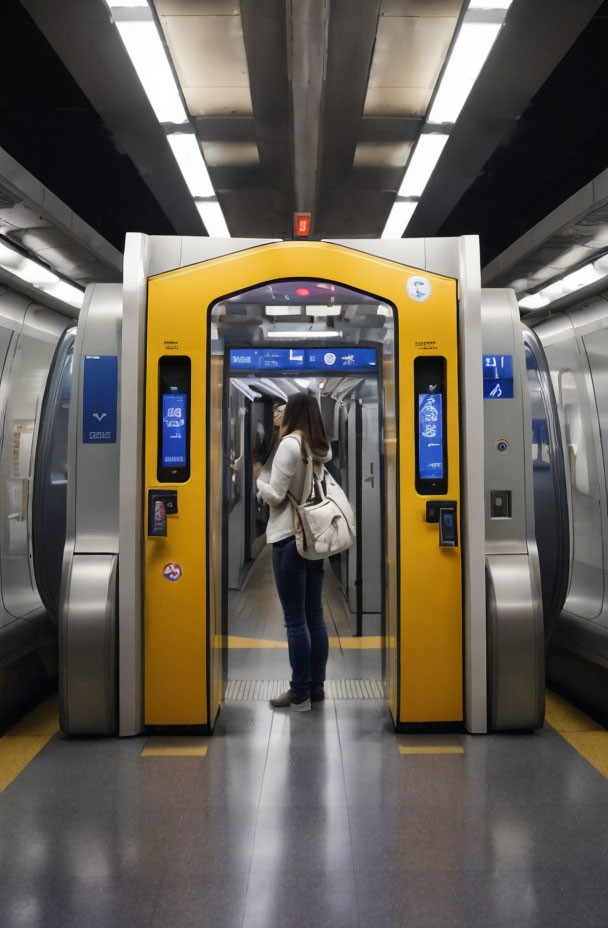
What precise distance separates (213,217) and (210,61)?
2.12 meters

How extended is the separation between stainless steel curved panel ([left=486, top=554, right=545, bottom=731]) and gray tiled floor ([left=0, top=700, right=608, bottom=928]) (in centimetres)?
12

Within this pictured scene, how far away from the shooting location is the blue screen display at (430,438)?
136 inches

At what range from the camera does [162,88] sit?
3.75 m

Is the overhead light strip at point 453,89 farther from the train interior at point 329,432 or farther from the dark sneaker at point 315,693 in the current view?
the dark sneaker at point 315,693

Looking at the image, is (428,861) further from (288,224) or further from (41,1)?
(288,224)

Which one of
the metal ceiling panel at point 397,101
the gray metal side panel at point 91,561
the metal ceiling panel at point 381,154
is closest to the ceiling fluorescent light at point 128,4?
the gray metal side panel at point 91,561

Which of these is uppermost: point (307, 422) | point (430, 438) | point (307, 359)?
point (307, 359)

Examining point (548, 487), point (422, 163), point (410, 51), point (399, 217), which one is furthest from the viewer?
point (399, 217)

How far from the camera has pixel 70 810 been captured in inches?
106

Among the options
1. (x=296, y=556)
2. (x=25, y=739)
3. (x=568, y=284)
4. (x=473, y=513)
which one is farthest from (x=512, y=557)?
(x=25, y=739)

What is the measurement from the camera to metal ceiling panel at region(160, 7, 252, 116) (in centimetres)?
349

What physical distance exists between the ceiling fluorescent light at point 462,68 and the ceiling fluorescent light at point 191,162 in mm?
1564

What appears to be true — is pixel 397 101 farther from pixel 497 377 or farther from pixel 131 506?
pixel 131 506

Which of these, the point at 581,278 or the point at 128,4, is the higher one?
the point at 128,4
